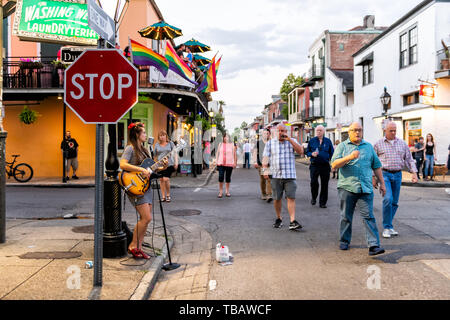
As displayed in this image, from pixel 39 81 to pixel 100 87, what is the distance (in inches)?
561

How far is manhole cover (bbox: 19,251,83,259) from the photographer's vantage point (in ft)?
→ 16.5

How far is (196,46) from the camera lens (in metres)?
20.5

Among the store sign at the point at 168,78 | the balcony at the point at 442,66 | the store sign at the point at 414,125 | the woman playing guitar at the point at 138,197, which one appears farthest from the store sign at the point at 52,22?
the store sign at the point at 414,125

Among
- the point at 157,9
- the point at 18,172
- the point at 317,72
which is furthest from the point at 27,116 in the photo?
the point at 317,72

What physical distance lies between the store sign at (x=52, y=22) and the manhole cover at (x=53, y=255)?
4710mm

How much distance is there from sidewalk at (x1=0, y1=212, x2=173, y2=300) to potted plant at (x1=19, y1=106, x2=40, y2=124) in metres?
11.0

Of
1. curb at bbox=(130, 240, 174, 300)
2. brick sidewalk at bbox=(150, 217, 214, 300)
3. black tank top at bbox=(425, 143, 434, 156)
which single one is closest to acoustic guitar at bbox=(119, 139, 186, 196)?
curb at bbox=(130, 240, 174, 300)

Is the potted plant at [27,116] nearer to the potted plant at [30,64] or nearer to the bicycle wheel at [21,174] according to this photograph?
the potted plant at [30,64]

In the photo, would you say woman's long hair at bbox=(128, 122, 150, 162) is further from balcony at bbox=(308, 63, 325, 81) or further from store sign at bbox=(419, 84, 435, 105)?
balcony at bbox=(308, 63, 325, 81)

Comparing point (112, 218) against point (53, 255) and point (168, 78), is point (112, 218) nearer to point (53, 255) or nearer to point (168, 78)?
point (53, 255)

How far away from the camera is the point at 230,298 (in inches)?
152

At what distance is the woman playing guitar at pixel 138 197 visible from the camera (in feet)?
16.5
